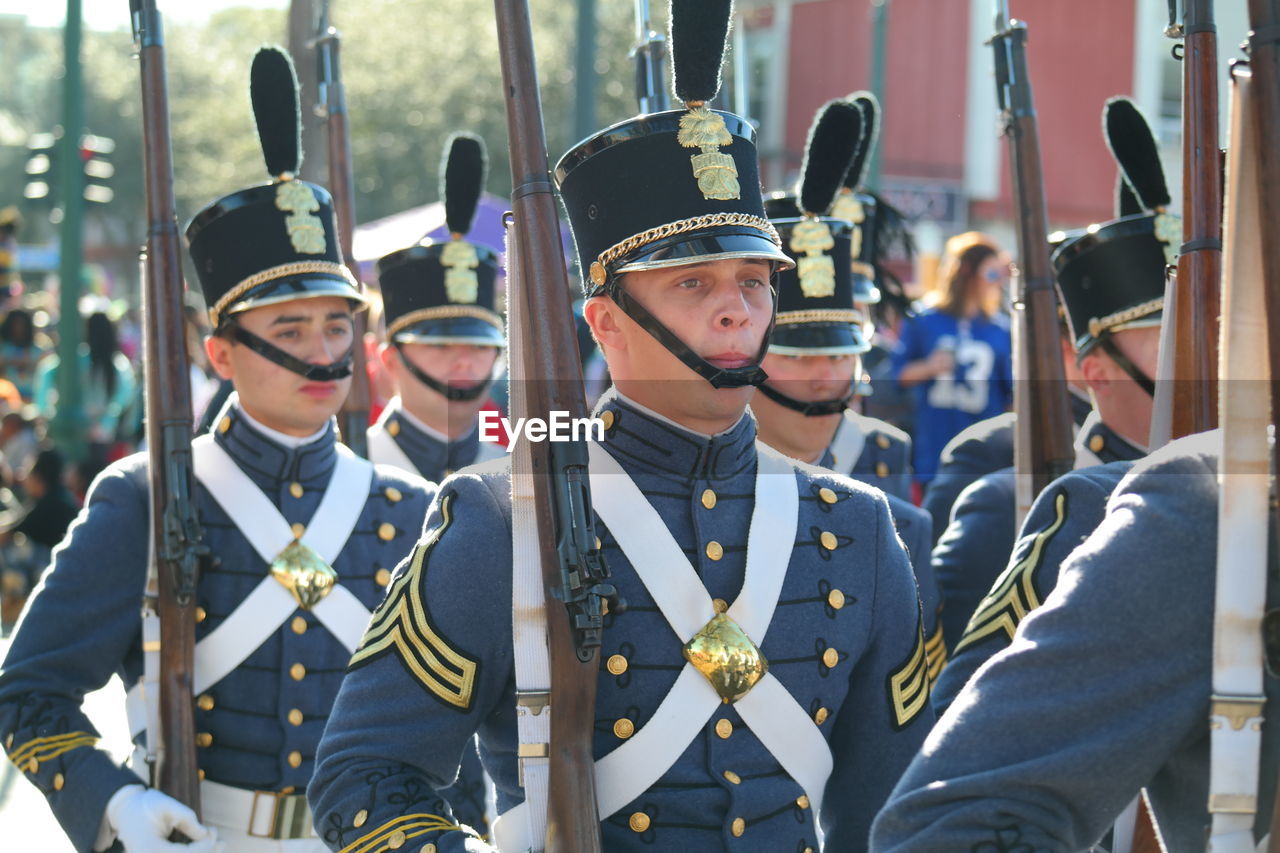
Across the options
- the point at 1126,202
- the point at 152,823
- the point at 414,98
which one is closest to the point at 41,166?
the point at 1126,202

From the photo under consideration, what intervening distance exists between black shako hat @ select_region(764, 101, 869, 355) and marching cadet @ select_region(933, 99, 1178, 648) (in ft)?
2.27

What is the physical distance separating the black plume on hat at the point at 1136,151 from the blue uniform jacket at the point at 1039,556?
1498 mm

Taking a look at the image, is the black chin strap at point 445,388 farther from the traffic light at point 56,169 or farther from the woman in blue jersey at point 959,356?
the traffic light at point 56,169

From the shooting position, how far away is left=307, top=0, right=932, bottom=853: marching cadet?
2.78m

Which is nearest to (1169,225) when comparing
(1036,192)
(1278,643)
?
(1036,192)

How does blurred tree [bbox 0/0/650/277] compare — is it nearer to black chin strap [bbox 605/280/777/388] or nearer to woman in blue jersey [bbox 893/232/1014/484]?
woman in blue jersey [bbox 893/232/1014/484]

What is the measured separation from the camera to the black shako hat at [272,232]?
180 inches

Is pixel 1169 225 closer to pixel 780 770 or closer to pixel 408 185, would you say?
pixel 780 770

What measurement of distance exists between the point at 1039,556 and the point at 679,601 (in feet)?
2.10

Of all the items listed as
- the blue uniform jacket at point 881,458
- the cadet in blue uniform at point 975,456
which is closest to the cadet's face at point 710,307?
the cadet in blue uniform at point 975,456

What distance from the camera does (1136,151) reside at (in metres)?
4.33

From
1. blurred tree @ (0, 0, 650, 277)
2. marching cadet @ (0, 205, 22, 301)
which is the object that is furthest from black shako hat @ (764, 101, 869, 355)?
blurred tree @ (0, 0, 650, 277)

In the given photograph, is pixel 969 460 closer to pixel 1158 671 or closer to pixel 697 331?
pixel 697 331

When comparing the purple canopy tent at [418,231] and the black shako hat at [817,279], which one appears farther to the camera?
the purple canopy tent at [418,231]
